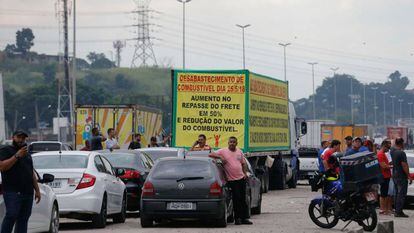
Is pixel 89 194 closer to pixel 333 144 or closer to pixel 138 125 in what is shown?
pixel 333 144

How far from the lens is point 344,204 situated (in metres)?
21.4

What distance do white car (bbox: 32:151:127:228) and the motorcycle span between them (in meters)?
3.75

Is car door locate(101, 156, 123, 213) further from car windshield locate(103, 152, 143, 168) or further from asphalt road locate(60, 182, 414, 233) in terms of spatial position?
car windshield locate(103, 152, 143, 168)

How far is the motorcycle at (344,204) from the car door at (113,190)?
3714 millimetres

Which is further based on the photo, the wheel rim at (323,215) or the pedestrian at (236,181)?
the pedestrian at (236,181)

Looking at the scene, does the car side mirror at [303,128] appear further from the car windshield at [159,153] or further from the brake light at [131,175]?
the brake light at [131,175]

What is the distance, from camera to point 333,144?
1078 inches

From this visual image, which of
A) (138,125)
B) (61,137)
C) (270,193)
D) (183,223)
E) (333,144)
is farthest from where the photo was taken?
(61,137)

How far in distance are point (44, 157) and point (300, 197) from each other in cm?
1525

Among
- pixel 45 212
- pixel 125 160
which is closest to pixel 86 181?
pixel 45 212

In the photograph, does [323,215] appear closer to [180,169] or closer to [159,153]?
[180,169]

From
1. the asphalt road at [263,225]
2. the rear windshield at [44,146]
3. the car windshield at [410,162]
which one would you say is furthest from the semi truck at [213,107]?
the rear windshield at [44,146]

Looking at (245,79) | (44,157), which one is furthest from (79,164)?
(245,79)

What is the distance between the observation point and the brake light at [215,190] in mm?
21672
